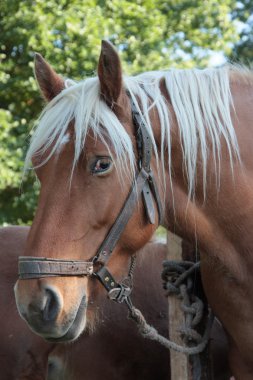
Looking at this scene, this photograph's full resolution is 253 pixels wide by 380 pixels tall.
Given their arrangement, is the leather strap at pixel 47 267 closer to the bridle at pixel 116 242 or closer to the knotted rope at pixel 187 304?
the bridle at pixel 116 242

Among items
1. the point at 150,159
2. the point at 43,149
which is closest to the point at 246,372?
the point at 150,159

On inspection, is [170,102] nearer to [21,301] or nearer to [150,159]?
[150,159]

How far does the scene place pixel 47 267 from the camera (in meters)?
→ 2.05

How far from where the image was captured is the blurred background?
23.0 ft

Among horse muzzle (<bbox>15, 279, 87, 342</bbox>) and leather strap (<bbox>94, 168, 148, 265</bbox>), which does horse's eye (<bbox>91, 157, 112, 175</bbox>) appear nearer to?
leather strap (<bbox>94, 168, 148, 265</bbox>)

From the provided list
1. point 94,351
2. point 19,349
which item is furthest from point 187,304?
point 19,349

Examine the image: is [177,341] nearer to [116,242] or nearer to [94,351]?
[94,351]

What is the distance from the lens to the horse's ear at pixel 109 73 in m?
2.17

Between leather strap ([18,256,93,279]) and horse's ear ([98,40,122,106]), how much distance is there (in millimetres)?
636

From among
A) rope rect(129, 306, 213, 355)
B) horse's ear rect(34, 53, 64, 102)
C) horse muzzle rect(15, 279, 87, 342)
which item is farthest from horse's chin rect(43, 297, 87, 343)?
horse's ear rect(34, 53, 64, 102)

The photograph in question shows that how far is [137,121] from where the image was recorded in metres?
2.28

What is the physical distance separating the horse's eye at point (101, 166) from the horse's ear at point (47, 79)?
0.47m

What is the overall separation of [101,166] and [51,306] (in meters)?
0.53

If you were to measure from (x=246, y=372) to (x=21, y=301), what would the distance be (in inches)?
44.0
